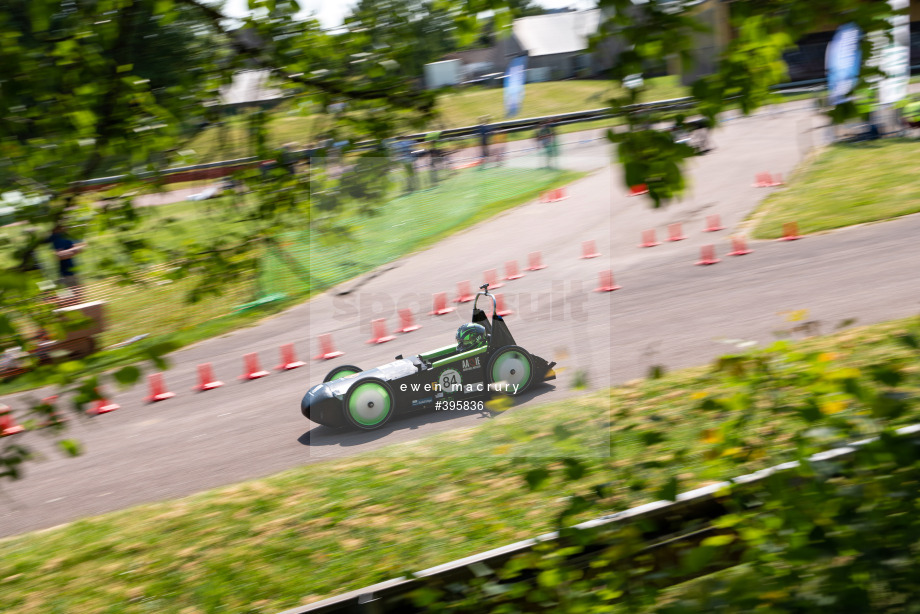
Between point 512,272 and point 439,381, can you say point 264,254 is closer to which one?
point 439,381

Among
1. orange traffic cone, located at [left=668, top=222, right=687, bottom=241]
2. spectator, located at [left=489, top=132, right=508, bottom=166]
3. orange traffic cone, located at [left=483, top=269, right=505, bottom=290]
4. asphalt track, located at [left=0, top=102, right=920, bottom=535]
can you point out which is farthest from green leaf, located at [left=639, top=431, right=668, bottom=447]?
spectator, located at [left=489, top=132, right=508, bottom=166]

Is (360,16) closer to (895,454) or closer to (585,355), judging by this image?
(895,454)

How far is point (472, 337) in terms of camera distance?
25.5ft

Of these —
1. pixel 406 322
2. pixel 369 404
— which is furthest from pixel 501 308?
pixel 369 404

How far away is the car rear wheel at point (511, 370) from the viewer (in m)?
7.64

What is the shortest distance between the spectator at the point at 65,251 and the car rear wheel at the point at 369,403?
2.74m

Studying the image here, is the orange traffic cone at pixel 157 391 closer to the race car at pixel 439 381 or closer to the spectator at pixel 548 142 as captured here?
the race car at pixel 439 381

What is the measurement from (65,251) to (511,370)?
4140 millimetres

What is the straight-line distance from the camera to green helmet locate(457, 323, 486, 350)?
7754 millimetres

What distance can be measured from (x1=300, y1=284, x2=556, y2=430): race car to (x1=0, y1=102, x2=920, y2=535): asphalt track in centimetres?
19

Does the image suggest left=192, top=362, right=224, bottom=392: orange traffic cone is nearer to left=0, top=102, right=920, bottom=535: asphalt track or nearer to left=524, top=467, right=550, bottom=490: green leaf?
left=0, top=102, right=920, bottom=535: asphalt track

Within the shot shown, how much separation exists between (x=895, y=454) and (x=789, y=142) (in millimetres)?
22357

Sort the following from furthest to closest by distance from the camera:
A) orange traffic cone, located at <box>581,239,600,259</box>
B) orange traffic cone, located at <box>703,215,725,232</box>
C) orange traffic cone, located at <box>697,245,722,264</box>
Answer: orange traffic cone, located at <box>703,215,725,232</box> < orange traffic cone, located at <box>581,239,600,259</box> < orange traffic cone, located at <box>697,245,722,264</box>

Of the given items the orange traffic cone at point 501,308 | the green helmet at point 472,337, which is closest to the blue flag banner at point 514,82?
the green helmet at point 472,337
